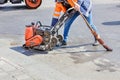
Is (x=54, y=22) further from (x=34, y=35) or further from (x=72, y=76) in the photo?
(x=72, y=76)

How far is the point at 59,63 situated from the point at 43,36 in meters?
0.95

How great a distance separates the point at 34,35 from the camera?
25.1ft

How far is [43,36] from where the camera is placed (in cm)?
760

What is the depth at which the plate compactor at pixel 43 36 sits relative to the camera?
7543 millimetres

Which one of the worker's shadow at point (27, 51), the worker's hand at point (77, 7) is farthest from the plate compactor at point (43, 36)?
the worker's hand at point (77, 7)

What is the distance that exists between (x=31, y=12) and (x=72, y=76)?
6.71 m

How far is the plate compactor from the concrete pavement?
137 mm

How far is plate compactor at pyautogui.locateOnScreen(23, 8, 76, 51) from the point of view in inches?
297

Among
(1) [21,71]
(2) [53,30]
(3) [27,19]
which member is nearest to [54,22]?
(2) [53,30]

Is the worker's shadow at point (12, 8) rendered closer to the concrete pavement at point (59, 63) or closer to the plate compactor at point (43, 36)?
the concrete pavement at point (59, 63)

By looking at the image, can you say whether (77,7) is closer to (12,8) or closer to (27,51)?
(27,51)

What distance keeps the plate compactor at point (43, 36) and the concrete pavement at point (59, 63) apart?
14 cm

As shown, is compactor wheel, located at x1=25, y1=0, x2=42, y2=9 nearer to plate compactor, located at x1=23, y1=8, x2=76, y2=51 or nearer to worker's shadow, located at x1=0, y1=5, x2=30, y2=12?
worker's shadow, located at x1=0, y1=5, x2=30, y2=12

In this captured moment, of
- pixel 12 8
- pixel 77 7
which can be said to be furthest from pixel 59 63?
pixel 12 8
